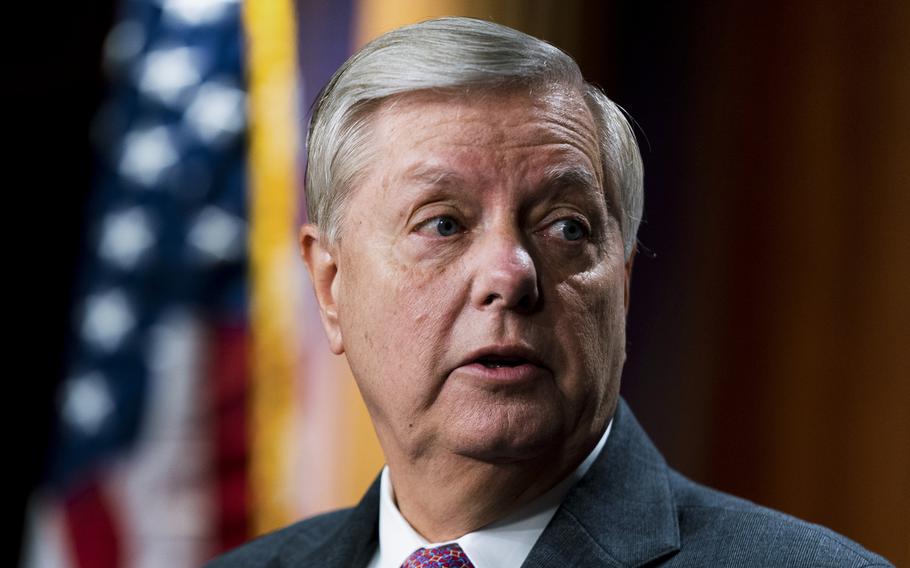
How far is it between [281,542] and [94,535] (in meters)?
1.74

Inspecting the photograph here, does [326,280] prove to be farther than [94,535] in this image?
No

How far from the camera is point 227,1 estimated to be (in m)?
4.14

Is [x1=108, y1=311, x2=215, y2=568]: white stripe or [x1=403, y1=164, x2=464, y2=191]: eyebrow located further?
[x1=108, y1=311, x2=215, y2=568]: white stripe

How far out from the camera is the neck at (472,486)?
166 centimetres

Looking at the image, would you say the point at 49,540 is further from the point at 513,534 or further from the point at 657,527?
the point at 657,527

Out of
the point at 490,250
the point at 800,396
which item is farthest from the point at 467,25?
the point at 800,396

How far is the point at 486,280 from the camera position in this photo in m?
1.58

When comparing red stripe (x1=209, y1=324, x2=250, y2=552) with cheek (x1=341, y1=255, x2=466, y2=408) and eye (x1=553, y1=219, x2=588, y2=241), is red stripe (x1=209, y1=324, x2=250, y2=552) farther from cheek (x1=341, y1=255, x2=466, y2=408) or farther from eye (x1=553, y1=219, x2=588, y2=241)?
eye (x1=553, y1=219, x2=588, y2=241)

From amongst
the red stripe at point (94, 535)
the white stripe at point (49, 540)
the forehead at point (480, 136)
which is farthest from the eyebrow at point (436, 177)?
the white stripe at point (49, 540)

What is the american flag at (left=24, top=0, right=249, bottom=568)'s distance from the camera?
12.1 ft

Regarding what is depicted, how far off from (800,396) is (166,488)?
211 centimetres

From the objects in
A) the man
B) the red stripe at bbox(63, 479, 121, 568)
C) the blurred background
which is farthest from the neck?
the red stripe at bbox(63, 479, 121, 568)

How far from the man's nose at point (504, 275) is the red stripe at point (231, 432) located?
2.30m

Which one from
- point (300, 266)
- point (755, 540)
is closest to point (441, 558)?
point (755, 540)
